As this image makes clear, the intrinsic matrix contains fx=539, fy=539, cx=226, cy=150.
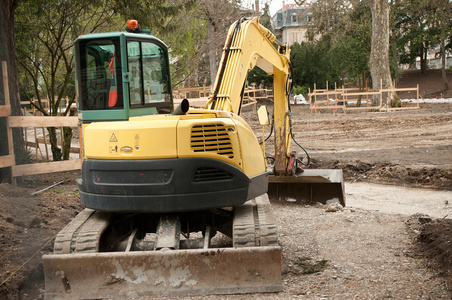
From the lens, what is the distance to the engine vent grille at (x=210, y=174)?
5.23 m

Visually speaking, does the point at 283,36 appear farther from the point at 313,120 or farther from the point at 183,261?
the point at 183,261

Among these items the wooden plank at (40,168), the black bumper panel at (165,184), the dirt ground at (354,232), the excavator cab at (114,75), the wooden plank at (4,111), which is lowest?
the dirt ground at (354,232)

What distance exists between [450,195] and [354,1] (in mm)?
25216

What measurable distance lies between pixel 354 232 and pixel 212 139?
3359 millimetres

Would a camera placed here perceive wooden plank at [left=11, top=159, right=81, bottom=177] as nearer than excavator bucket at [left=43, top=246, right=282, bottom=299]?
No

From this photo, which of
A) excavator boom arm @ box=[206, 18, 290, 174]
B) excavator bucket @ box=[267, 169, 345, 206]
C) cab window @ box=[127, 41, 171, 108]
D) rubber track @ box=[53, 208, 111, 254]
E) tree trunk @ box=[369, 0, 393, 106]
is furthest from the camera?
tree trunk @ box=[369, 0, 393, 106]

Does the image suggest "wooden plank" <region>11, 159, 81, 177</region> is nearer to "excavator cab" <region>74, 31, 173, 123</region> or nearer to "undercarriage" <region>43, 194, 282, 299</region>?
"excavator cab" <region>74, 31, 173, 123</region>

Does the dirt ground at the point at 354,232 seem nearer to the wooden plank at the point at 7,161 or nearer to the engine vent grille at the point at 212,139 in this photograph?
the wooden plank at the point at 7,161

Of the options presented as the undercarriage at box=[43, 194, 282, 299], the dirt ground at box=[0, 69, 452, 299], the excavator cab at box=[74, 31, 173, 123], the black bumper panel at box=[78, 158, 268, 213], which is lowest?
the dirt ground at box=[0, 69, 452, 299]

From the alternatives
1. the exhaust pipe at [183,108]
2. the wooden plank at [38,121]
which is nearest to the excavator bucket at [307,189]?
the wooden plank at [38,121]

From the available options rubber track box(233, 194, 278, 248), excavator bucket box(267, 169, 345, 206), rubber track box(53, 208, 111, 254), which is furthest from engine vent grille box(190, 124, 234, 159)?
excavator bucket box(267, 169, 345, 206)

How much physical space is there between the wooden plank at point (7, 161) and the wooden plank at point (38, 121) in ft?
2.13

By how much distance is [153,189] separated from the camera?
204 inches

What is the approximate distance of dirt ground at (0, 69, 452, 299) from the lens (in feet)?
17.9
